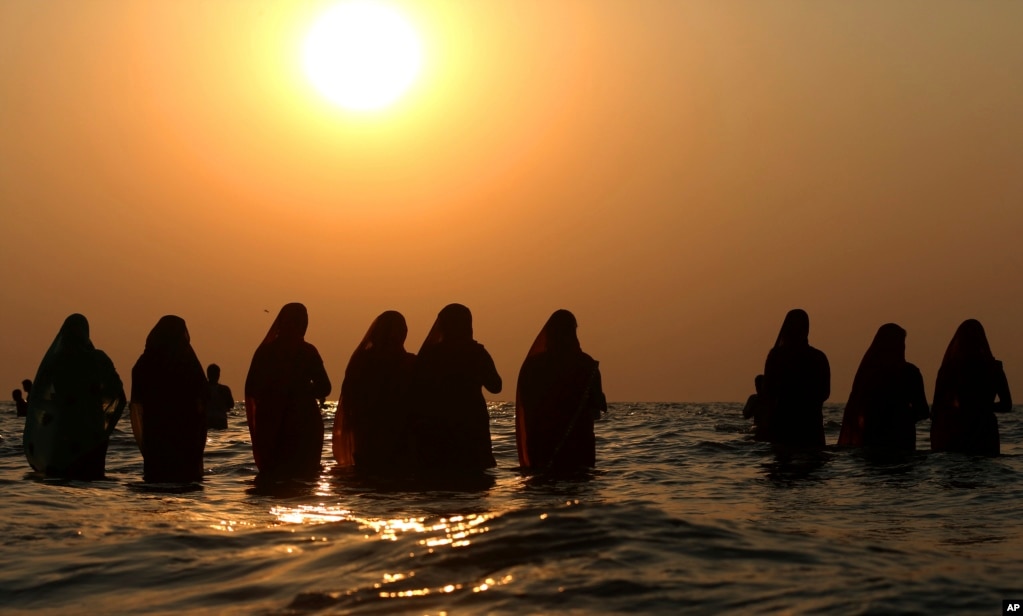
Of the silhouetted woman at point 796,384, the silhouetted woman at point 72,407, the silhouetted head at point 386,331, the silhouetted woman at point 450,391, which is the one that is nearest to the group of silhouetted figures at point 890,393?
the silhouetted woman at point 796,384

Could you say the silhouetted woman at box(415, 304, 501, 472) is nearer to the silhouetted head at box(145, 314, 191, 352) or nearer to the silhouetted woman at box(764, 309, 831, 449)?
the silhouetted head at box(145, 314, 191, 352)

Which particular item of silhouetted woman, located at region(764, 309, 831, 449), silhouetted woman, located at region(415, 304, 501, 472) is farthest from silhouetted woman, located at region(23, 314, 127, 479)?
silhouetted woman, located at region(764, 309, 831, 449)

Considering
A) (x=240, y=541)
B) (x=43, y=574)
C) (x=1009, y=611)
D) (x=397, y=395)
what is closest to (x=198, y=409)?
(x=397, y=395)

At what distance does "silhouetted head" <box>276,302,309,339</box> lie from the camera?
523 inches

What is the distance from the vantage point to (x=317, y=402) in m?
13.5

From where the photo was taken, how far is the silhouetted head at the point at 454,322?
13.1 meters

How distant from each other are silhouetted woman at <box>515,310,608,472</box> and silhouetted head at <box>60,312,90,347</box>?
14.7ft

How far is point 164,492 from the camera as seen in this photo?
11.8 metres

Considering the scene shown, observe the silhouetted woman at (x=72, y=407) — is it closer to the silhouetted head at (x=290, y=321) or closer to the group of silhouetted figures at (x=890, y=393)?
the silhouetted head at (x=290, y=321)

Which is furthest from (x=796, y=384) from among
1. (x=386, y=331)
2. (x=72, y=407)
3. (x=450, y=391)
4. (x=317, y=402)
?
(x=72, y=407)

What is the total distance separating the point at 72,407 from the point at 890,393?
963cm

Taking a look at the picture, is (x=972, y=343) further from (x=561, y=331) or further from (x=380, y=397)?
(x=380, y=397)

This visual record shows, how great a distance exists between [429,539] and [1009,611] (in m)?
3.26

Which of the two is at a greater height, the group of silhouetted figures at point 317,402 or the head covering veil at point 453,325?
the head covering veil at point 453,325
